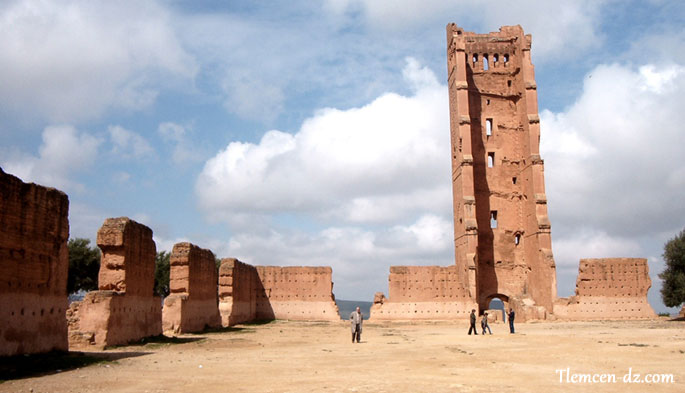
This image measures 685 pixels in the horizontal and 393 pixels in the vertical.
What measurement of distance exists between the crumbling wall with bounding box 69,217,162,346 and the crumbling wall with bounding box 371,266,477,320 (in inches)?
666

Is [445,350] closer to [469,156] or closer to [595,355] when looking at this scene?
[595,355]

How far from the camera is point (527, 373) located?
9977 millimetres

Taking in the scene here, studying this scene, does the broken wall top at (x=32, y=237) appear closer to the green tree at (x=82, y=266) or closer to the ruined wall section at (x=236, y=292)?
the ruined wall section at (x=236, y=292)

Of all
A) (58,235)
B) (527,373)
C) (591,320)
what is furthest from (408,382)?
(591,320)

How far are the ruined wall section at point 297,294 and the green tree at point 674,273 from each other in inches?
674

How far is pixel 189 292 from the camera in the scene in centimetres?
2111

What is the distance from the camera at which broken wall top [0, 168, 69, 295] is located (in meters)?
10.7

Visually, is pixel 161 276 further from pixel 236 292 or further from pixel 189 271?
pixel 189 271

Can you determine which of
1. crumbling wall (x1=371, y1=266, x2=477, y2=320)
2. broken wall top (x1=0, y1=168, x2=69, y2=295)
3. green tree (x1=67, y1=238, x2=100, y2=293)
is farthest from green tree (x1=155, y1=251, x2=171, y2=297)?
broken wall top (x1=0, y1=168, x2=69, y2=295)

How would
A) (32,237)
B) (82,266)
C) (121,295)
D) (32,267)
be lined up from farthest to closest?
1. (82,266)
2. (121,295)
3. (32,237)
4. (32,267)

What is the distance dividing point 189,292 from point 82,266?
20.2 meters

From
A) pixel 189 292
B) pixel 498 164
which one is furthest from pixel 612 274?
pixel 189 292

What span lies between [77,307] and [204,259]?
9139 mm

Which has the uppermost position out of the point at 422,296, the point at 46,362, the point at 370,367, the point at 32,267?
the point at 32,267
